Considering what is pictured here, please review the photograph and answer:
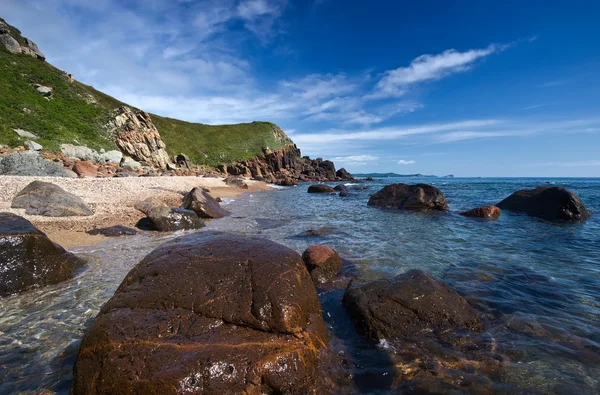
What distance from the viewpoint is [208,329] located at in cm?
308

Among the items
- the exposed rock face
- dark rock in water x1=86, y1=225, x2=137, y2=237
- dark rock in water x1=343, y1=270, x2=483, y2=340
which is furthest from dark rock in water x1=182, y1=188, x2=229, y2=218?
the exposed rock face

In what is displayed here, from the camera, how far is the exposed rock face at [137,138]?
44.1 metres

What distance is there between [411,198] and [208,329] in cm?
1752

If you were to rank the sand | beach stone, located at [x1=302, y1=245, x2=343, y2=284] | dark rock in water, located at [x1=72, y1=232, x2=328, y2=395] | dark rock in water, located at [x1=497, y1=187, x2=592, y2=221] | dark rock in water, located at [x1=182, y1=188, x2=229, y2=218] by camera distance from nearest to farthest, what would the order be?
dark rock in water, located at [x1=72, y1=232, x2=328, y2=395], beach stone, located at [x1=302, y1=245, x2=343, y2=284], the sand, dark rock in water, located at [x1=182, y1=188, x2=229, y2=218], dark rock in water, located at [x1=497, y1=187, x2=592, y2=221]

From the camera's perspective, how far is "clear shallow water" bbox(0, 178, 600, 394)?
3.41 metres

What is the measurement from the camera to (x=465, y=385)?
10.6 ft

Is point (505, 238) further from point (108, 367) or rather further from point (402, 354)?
point (108, 367)

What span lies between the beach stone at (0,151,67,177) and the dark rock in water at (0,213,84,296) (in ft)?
49.2

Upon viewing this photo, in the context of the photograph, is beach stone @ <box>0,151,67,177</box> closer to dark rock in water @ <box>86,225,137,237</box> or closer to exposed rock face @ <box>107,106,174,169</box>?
dark rock in water @ <box>86,225,137,237</box>

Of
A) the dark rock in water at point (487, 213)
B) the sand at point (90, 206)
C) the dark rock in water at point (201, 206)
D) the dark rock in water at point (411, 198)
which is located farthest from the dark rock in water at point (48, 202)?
the dark rock in water at point (487, 213)

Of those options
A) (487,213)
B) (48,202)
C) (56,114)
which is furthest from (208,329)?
(56,114)

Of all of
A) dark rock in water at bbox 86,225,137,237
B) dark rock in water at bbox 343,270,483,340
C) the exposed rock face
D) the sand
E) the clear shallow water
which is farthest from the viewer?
the exposed rock face

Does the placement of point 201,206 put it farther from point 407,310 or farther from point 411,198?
point 411,198

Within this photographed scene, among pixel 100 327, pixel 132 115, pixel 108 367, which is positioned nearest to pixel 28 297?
pixel 100 327
